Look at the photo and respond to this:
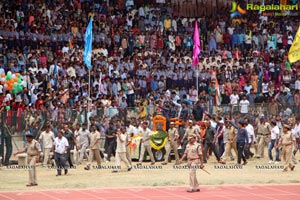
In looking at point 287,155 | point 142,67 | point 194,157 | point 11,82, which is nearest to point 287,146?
point 287,155

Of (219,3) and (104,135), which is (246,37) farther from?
(104,135)

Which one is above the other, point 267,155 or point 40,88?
point 40,88

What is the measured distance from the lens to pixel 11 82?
35.1 meters

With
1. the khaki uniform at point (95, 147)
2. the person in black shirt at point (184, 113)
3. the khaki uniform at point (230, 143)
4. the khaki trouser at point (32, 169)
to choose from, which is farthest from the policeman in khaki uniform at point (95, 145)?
the person in black shirt at point (184, 113)

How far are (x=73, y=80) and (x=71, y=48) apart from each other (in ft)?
9.39

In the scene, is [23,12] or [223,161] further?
[23,12]

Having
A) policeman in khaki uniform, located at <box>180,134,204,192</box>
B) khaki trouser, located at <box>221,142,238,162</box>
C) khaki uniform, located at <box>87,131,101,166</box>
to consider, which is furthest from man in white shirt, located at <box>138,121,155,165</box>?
policeman in khaki uniform, located at <box>180,134,204,192</box>

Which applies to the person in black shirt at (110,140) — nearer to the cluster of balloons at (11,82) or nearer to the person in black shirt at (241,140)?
the person in black shirt at (241,140)

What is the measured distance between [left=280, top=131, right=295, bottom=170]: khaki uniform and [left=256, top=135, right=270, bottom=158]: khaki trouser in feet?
12.6

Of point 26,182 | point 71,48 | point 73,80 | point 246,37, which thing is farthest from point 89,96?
point 246,37

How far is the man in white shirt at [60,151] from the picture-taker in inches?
1125

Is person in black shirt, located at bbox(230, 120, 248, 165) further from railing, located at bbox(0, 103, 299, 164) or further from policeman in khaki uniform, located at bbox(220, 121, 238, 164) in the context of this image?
railing, located at bbox(0, 103, 299, 164)

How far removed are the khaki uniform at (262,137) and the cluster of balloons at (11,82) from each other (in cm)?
923

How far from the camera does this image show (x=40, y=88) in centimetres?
3612
